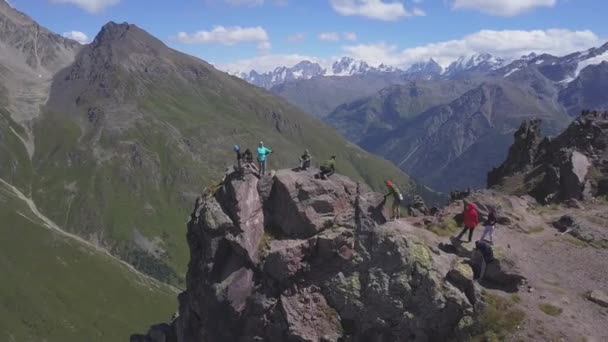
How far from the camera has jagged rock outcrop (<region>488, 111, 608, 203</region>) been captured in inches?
2795

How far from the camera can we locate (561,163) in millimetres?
78125

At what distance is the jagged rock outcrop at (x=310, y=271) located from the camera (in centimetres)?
3966

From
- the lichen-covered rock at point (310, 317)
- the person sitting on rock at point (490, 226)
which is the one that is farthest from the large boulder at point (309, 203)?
the person sitting on rock at point (490, 226)

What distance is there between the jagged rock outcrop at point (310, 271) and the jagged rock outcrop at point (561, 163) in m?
36.1

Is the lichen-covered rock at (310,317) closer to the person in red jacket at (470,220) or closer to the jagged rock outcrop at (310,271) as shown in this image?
the jagged rock outcrop at (310,271)

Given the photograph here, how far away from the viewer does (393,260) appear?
134 ft

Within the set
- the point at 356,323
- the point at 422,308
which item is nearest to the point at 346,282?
the point at 356,323

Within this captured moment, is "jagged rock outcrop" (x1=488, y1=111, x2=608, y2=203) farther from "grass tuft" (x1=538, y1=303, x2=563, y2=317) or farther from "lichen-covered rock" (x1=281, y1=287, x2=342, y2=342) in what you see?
"lichen-covered rock" (x1=281, y1=287, x2=342, y2=342)

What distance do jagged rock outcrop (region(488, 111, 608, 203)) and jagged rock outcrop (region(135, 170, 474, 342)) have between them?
36.1 metres

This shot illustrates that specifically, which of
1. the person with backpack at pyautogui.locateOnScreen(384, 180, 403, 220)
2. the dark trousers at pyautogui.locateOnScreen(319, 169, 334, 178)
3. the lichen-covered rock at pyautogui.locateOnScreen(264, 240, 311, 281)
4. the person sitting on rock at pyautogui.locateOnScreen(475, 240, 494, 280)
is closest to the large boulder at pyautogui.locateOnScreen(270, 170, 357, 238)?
the dark trousers at pyautogui.locateOnScreen(319, 169, 334, 178)

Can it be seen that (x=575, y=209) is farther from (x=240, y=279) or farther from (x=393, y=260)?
(x=240, y=279)

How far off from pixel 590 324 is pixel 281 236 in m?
24.7

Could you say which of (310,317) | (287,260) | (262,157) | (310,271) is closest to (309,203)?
(287,260)

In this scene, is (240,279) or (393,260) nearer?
(393,260)
